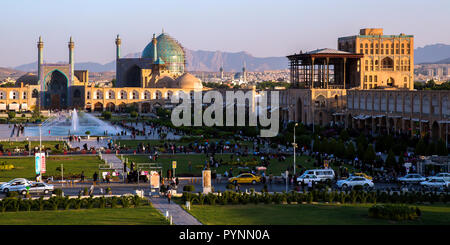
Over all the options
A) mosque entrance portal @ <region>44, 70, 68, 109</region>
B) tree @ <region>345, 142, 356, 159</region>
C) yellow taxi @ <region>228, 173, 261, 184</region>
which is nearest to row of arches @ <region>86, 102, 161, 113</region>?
mosque entrance portal @ <region>44, 70, 68, 109</region>

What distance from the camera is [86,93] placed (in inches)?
3863

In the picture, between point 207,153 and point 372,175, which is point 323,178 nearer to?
point 372,175

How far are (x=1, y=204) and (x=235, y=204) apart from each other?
6687 mm

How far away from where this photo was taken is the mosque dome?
382ft

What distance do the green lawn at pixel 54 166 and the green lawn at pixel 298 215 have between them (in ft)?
34.9

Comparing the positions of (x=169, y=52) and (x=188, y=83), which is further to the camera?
(x=169, y=52)

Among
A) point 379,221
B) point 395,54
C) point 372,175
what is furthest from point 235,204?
point 395,54

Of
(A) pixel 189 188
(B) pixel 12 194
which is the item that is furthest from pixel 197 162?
(B) pixel 12 194

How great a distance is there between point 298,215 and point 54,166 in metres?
16.7

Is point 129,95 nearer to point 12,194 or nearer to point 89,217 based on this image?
point 12,194

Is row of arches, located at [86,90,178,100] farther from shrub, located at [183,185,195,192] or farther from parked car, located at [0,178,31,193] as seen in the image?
parked car, located at [0,178,31,193]

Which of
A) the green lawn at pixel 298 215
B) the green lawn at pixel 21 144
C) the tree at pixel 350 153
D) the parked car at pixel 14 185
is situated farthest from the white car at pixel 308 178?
the green lawn at pixel 21 144

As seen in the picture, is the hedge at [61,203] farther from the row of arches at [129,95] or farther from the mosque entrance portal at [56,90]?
the mosque entrance portal at [56,90]

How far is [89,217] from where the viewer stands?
18344 millimetres
